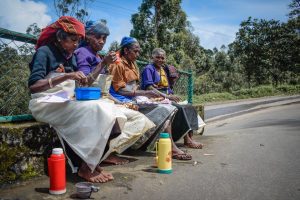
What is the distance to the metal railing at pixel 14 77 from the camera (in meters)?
3.29

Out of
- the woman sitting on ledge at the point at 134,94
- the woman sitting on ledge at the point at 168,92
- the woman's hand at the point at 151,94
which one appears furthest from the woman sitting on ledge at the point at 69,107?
the woman sitting on ledge at the point at 168,92

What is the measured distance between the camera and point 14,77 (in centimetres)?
347

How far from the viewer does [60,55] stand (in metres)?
3.36

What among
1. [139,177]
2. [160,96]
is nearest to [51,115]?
[139,177]

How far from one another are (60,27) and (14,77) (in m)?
0.79

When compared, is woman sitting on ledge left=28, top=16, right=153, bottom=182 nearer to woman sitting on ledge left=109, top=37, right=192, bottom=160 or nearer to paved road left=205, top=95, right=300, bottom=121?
woman sitting on ledge left=109, top=37, right=192, bottom=160

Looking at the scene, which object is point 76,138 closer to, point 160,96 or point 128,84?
point 128,84

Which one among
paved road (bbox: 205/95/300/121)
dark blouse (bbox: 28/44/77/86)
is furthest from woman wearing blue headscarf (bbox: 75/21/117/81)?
paved road (bbox: 205/95/300/121)

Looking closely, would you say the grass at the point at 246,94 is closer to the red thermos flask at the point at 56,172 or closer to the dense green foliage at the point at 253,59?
the dense green foliage at the point at 253,59

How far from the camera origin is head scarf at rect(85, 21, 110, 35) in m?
3.92

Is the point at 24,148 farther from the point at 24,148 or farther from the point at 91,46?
the point at 91,46

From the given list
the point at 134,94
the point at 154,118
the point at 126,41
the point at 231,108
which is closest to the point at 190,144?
the point at 154,118

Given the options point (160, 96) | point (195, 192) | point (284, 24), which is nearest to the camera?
point (195, 192)

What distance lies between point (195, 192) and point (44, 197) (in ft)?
4.48
